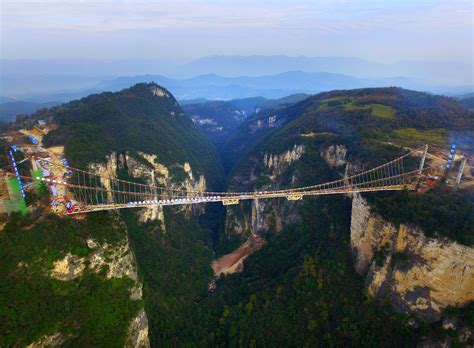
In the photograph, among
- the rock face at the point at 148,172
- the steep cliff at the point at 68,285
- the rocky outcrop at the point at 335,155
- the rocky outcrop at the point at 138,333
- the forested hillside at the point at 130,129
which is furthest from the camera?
the rocky outcrop at the point at 335,155

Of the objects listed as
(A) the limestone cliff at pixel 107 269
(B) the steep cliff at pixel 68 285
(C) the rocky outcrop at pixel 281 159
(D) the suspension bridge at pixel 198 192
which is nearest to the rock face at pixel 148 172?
(D) the suspension bridge at pixel 198 192

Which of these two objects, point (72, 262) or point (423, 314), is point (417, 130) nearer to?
point (423, 314)

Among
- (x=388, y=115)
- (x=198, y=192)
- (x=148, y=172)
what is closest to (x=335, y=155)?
(x=388, y=115)

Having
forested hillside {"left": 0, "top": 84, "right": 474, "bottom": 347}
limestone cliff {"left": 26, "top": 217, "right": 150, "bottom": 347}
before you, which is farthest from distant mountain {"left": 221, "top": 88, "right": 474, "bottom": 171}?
limestone cliff {"left": 26, "top": 217, "right": 150, "bottom": 347}

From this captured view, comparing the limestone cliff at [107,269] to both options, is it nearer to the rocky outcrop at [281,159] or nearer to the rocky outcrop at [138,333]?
the rocky outcrop at [138,333]

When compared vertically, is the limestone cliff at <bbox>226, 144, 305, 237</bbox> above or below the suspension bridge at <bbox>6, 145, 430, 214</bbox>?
below

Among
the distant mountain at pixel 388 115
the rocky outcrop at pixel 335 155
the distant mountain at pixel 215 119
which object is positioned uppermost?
the distant mountain at pixel 388 115

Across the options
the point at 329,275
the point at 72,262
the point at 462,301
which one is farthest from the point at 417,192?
the point at 72,262

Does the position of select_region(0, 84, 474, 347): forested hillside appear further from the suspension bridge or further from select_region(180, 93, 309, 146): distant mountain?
select_region(180, 93, 309, 146): distant mountain
